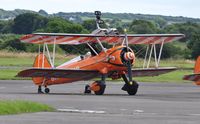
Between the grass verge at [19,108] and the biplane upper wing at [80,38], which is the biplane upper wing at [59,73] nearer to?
the biplane upper wing at [80,38]

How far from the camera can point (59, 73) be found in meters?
29.1

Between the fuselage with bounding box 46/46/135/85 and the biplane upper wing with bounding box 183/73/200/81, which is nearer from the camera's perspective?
the fuselage with bounding box 46/46/135/85

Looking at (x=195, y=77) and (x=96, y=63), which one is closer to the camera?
(x=96, y=63)

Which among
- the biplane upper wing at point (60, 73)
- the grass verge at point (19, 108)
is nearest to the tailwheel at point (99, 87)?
the biplane upper wing at point (60, 73)

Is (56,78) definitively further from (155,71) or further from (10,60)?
(10,60)

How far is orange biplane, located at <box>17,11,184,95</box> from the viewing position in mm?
28656

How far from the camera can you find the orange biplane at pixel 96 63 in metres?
28.7

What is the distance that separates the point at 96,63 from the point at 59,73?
1540 millimetres

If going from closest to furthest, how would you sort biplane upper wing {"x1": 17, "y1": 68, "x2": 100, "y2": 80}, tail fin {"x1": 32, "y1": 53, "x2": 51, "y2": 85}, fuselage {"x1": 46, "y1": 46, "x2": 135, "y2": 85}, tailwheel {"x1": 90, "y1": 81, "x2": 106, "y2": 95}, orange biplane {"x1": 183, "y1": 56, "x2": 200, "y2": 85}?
biplane upper wing {"x1": 17, "y1": 68, "x2": 100, "y2": 80} → tailwheel {"x1": 90, "y1": 81, "x2": 106, "y2": 95} → fuselage {"x1": 46, "y1": 46, "x2": 135, "y2": 85} → orange biplane {"x1": 183, "y1": 56, "x2": 200, "y2": 85} → tail fin {"x1": 32, "y1": 53, "x2": 51, "y2": 85}

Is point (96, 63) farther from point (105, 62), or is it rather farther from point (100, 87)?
point (100, 87)

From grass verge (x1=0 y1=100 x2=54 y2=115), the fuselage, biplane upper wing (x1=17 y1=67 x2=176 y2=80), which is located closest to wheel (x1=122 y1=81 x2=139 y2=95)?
the fuselage

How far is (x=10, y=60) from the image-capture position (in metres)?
71.6

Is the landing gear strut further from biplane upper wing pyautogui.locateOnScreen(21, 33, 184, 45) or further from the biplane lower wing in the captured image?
biplane upper wing pyautogui.locateOnScreen(21, 33, 184, 45)

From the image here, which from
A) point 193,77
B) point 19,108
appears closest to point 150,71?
point 193,77
